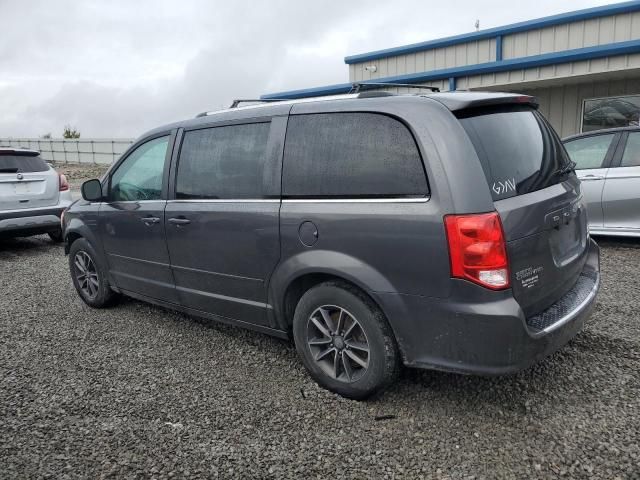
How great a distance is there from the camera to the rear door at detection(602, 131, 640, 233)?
6.25 m

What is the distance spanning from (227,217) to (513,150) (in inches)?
71.4

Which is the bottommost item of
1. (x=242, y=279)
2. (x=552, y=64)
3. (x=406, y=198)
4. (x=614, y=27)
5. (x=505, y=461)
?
(x=505, y=461)

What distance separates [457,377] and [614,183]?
14.2ft

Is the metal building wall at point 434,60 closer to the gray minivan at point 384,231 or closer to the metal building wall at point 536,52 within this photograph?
the metal building wall at point 536,52

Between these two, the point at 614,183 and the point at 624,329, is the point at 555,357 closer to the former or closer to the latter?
the point at 624,329

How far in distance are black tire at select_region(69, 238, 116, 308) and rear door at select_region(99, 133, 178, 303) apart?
0.23 meters

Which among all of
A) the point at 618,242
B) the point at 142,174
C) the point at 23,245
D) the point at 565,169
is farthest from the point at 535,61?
the point at 23,245

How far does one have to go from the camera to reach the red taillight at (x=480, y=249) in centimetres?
251

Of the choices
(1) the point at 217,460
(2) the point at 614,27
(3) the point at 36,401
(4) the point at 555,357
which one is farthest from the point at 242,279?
(2) the point at 614,27

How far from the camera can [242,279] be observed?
3.49 metres

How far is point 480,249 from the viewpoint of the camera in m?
2.51

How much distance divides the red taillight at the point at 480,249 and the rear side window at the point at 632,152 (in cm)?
487

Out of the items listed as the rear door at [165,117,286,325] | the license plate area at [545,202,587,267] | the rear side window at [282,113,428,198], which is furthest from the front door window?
the license plate area at [545,202,587,267]

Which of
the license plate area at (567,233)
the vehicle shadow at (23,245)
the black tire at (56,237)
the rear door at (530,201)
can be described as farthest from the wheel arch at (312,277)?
the black tire at (56,237)
